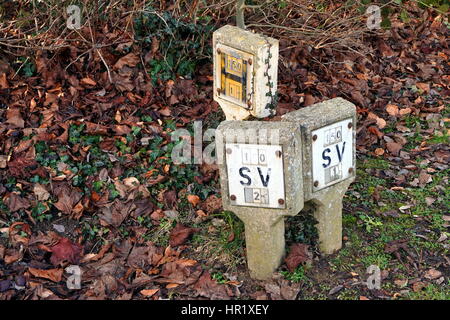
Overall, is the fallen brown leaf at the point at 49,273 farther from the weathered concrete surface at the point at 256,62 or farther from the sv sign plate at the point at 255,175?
the weathered concrete surface at the point at 256,62

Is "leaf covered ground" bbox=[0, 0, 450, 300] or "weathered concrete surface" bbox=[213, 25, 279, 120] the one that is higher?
"weathered concrete surface" bbox=[213, 25, 279, 120]

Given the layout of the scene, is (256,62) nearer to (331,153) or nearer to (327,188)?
(331,153)

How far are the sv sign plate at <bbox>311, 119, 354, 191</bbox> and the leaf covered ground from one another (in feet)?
1.36

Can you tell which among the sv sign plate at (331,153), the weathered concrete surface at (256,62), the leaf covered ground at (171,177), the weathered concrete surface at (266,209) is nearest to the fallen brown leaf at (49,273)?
the leaf covered ground at (171,177)

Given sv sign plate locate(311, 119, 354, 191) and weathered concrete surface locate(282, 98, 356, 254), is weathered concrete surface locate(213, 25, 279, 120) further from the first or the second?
sv sign plate locate(311, 119, 354, 191)

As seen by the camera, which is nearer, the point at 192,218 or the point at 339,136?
the point at 339,136

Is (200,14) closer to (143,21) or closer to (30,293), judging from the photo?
(143,21)

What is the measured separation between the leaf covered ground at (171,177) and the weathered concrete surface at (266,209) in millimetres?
132

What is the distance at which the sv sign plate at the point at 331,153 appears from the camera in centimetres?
361

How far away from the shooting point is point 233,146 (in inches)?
137

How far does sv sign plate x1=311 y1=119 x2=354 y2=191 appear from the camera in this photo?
361 cm

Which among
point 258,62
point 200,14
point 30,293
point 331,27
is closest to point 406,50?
point 331,27

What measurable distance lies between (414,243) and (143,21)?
296 cm

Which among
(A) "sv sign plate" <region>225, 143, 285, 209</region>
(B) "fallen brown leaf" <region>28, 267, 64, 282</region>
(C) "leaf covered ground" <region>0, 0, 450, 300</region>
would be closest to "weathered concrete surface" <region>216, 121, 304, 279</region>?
(A) "sv sign plate" <region>225, 143, 285, 209</region>
